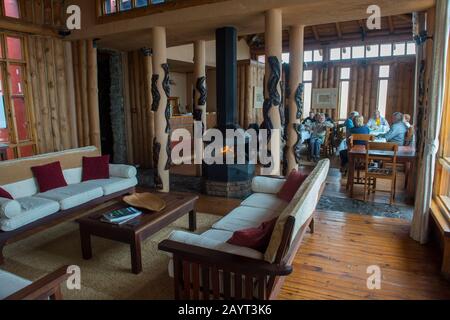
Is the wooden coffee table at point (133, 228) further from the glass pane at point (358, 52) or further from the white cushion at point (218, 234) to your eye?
the glass pane at point (358, 52)

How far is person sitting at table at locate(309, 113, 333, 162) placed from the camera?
817 cm

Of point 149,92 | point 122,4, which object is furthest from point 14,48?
point 149,92

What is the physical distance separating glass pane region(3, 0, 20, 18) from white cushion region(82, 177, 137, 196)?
11.1 ft

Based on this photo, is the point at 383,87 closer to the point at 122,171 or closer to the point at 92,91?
the point at 92,91

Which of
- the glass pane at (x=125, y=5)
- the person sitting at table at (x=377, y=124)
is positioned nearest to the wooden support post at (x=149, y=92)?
the glass pane at (x=125, y=5)

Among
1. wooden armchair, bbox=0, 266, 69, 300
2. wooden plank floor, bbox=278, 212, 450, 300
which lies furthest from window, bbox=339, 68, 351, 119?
wooden armchair, bbox=0, 266, 69, 300

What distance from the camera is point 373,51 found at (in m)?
11.4

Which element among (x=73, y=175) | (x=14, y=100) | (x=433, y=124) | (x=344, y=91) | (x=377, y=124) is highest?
(x=344, y=91)

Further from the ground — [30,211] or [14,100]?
[14,100]

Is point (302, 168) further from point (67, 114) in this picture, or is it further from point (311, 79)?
point (311, 79)

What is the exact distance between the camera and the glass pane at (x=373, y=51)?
446 inches

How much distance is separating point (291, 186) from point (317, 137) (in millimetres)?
4879
